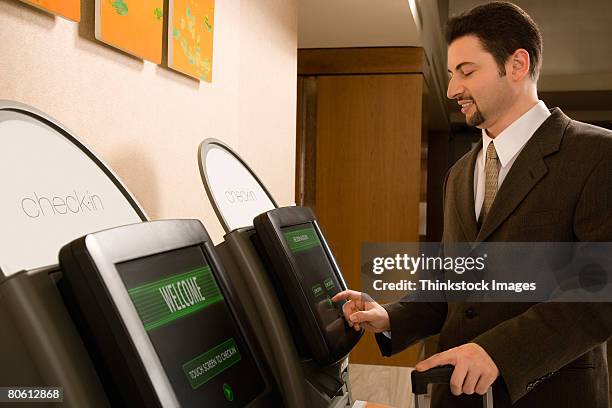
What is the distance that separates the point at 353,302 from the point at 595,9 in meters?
6.78

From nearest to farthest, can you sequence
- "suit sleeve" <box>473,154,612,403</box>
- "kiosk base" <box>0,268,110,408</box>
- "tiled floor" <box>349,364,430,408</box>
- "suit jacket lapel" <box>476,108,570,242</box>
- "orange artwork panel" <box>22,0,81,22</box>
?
"kiosk base" <box>0,268,110,408</box>
"orange artwork panel" <box>22,0,81,22</box>
"suit sleeve" <box>473,154,612,403</box>
"suit jacket lapel" <box>476,108,570,242</box>
"tiled floor" <box>349,364,430,408</box>

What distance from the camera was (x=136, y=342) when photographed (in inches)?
23.7

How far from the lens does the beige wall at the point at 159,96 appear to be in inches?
43.4

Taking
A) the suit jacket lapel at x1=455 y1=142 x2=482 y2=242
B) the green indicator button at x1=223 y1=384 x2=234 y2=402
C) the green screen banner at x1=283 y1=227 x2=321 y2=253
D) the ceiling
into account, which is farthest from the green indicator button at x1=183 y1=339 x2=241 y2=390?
the ceiling

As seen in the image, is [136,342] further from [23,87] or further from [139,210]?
[23,87]

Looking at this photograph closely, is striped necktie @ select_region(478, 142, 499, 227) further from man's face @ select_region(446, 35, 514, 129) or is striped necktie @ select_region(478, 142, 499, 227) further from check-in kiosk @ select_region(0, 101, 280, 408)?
check-in kiosk @ select_region(0, 101, 280, 408)

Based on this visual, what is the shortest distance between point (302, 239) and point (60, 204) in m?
0.51

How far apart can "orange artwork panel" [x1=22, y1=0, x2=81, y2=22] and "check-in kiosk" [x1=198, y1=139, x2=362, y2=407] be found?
14.3 inches

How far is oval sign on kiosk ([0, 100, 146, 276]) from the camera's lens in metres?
0.72

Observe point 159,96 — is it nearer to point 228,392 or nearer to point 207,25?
point 207,25

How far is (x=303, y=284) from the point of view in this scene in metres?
1.12

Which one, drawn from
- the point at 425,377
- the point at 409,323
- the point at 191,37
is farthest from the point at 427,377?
the point at 191,37

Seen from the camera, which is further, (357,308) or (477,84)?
(477,84)

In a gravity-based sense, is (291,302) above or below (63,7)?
below
